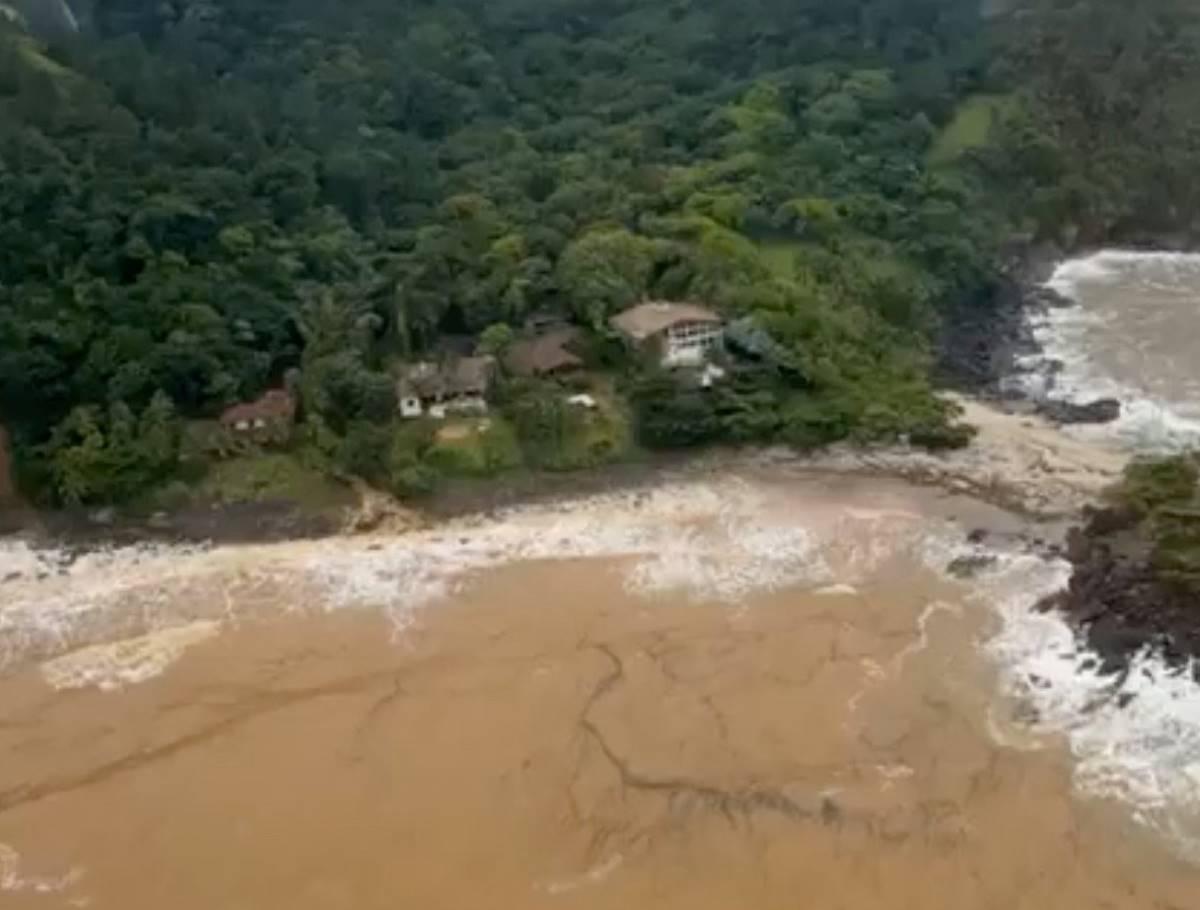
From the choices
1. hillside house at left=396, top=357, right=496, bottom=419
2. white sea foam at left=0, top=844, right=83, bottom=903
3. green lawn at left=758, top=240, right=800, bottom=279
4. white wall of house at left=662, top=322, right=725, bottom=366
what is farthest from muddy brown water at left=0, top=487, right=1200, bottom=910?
green lawn at left=758, top=240, right=800, bottom=279

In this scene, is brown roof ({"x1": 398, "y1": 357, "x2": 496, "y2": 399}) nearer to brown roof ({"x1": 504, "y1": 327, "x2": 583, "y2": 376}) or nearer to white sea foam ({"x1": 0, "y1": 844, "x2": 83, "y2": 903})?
brown roof ({"x1": 504, "y1": 327, "x2": 583, "y2": 376})

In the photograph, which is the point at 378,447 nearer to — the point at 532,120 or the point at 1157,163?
the point at 532,120

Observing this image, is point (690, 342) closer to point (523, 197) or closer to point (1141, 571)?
point (523, 197)

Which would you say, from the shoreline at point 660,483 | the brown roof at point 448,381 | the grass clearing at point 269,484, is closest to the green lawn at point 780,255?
the shoreline at point 660,483

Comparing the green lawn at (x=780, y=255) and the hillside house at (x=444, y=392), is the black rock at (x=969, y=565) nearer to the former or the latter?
the hillside house at (x=444, y=392)

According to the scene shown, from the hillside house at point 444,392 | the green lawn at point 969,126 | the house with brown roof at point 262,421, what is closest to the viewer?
the house with brown roof at point 262,421

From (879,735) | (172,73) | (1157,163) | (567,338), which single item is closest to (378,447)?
(567,338)
